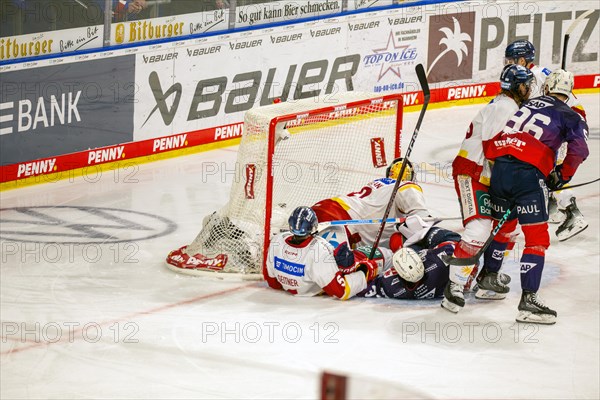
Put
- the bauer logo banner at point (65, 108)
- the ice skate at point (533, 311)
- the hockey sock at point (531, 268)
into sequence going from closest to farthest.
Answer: the hockey sock at point (531, 268) < the ice skate at point (533, 311) < the bauer logo banner at point (65, 108)

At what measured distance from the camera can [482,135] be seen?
5875 mm

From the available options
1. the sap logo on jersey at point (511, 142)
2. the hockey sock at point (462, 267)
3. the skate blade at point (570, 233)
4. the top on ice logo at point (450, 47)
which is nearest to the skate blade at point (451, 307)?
the hockey sock at point (462, 267)

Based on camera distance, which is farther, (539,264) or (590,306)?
(590,306)

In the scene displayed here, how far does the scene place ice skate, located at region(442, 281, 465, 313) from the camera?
6.00m

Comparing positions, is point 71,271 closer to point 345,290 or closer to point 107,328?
point 107,328

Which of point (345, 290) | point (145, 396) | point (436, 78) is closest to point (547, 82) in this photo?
point (345, 290)

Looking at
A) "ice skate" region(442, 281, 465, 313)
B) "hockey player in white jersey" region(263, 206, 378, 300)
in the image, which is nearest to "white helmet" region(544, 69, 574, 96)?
"ice skate" region(442, 281, 465, 313)

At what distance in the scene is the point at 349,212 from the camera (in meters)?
6.68

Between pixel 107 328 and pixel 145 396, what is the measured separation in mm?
1034

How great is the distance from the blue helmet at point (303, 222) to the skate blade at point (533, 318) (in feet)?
4.11

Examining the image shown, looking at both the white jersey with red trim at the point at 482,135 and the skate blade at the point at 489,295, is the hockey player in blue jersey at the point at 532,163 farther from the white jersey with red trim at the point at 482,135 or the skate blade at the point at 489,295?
the skate blade at the point at 489,295

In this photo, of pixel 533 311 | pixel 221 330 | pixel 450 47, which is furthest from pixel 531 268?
pixel 450 47

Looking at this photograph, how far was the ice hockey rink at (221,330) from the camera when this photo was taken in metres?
5.03

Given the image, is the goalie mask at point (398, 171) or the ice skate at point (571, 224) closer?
the goalie mask at point (398, 171)
